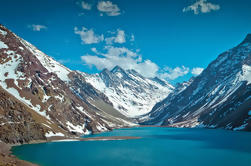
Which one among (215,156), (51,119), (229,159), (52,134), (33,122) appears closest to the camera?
(229,159)

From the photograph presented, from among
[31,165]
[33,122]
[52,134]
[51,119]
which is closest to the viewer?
[31,165]

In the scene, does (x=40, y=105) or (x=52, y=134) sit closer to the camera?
(x=52, y=134)

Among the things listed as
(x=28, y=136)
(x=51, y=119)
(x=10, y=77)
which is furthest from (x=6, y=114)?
(x=10, y=77)

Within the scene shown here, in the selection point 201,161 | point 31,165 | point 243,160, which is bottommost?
point 31,165

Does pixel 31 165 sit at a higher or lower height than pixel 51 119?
lower

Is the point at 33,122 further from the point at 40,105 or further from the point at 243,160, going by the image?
the point at 243,160

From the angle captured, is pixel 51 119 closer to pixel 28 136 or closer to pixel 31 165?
pixel 28 136

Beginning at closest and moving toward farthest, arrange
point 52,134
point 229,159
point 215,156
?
point 229,159 → point 215,156 → point 52,134

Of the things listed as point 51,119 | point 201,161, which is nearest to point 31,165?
point 201,161

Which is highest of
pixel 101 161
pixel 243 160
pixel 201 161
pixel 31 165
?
pixel 243 160
